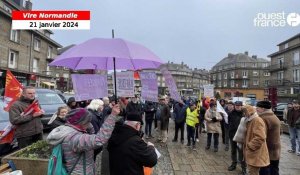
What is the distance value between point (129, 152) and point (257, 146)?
8.93ft

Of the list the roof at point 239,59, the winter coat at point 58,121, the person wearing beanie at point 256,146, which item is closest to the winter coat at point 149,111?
the winter coat at point 58,121

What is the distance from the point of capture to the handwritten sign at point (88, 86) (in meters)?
3.75

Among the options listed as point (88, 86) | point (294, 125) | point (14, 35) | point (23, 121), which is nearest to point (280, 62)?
point (14, 35)

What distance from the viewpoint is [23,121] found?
4875 millimetres

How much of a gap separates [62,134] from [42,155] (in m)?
2.38

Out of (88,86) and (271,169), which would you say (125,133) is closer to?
(88,86)

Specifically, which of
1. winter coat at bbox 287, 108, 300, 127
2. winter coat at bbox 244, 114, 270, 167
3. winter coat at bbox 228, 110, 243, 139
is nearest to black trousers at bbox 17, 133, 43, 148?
winter coat at bbox 244, 114, 270, 167

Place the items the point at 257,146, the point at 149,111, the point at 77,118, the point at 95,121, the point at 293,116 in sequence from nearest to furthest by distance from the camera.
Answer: the point at 77,118 → the point at 257,146 → the point at 95,121 → the point at 293,116 → the point at 149,111

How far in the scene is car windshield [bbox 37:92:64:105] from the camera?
447 inches

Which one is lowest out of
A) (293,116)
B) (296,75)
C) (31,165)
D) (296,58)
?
(31,165)

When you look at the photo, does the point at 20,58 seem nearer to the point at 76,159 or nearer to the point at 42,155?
the point at 42,155

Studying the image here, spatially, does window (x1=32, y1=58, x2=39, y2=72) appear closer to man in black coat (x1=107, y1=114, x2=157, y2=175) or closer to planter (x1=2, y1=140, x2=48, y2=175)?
planter (x1=2, y1=140, x2=48, y2=175)

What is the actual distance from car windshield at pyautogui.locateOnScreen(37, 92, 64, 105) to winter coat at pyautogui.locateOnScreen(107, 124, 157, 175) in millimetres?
9093

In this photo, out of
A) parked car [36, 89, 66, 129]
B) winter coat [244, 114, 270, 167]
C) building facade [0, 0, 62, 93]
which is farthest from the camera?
building facade [0, 0, 62, 93]
